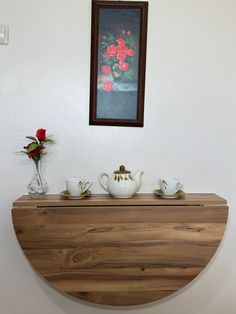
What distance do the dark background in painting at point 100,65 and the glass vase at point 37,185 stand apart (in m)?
0.39

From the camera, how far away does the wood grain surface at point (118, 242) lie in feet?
4.43

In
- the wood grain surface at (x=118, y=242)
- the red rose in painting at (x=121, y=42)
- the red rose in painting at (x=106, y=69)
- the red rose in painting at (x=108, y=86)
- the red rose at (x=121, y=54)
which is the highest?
the red rose in painting at (x=121, y=42)

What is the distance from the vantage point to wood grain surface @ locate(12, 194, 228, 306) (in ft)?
4.43

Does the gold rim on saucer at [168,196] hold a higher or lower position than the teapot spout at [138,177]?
lower

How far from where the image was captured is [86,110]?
4.89 feet

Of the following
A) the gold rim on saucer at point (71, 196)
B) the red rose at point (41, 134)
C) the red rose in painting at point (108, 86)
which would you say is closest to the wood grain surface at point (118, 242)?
the gold rim on saucer at point (71, 196)

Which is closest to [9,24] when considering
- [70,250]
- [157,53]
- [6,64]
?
[6,64]

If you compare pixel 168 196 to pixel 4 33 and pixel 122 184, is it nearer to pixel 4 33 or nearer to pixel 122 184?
pixel 122 184

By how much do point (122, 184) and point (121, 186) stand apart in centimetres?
1

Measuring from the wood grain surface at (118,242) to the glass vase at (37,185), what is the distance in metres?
0.05

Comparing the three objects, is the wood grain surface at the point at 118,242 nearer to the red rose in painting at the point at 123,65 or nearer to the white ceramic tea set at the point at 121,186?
the white ceramic tea set at the point at 121,186

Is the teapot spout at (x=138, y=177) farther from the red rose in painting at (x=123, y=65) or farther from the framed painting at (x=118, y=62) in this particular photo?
Answer: the red rose in painting at (x=123, y=65)

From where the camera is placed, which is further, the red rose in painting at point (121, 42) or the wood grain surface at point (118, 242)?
the red rose in painting at point (121, 42)

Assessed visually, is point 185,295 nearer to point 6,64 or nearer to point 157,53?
point 157,53
